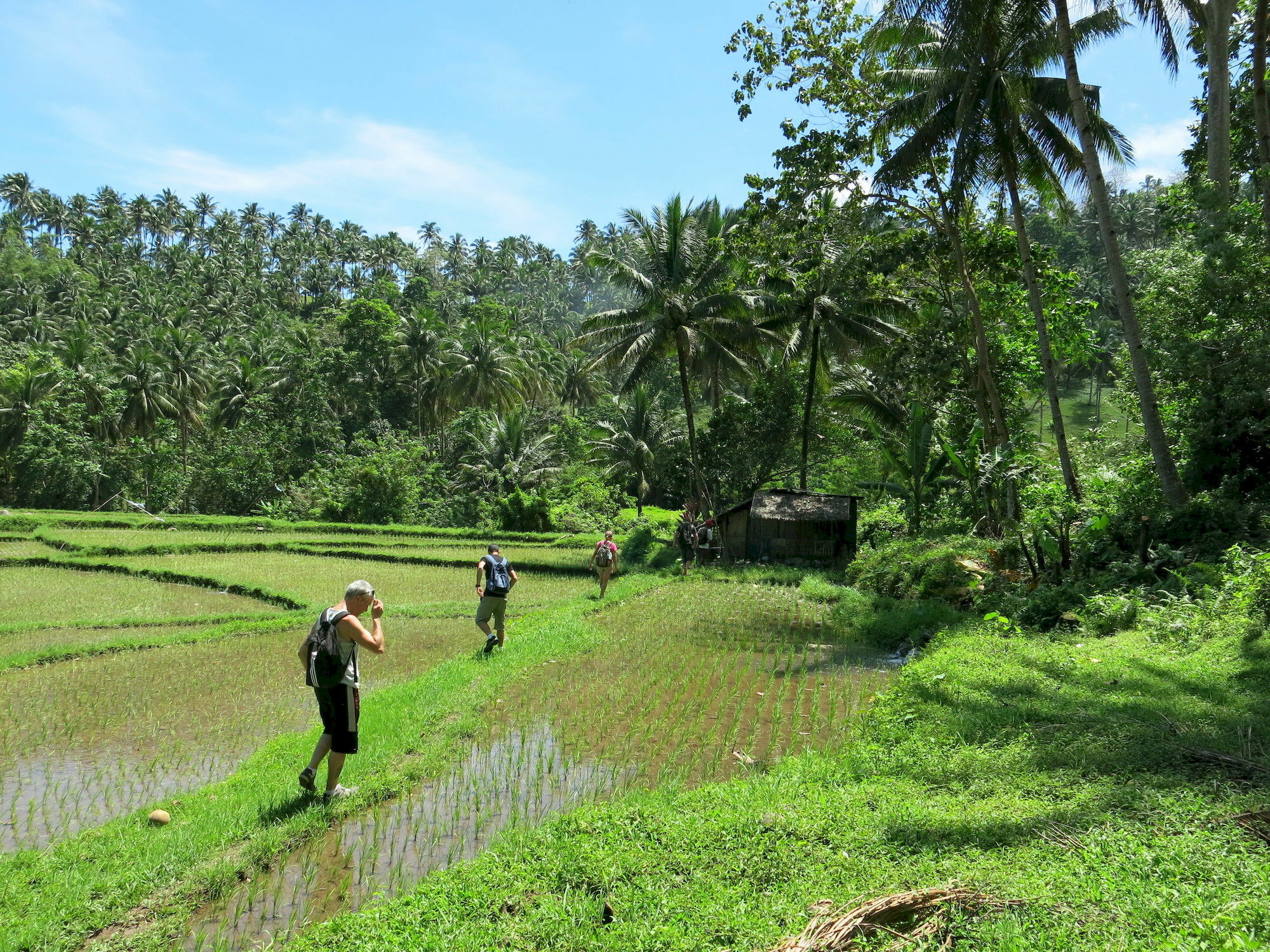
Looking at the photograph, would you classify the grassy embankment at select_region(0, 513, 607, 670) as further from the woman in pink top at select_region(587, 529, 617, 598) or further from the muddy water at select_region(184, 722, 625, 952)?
the muddy water at select_region(184, 722, 625, 952)

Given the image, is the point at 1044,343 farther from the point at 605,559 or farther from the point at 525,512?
the point at 525,512

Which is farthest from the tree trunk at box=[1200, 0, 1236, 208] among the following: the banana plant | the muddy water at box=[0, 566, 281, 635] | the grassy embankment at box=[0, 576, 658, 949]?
the muddy water at box=[0, 566, 281, 635]

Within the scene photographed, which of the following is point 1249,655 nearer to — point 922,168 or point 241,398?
point 922,168

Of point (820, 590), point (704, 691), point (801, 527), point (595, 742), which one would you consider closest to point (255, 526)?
point (801, 527)

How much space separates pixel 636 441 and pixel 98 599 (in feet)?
69.6

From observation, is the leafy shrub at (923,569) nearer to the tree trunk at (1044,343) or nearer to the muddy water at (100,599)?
the tree trunk at (1044,343)

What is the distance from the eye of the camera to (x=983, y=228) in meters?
20.0

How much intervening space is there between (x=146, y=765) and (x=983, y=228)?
64.4ft

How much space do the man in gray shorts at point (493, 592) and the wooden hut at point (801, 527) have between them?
1220 centimetres

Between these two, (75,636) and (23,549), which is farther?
(23,549)

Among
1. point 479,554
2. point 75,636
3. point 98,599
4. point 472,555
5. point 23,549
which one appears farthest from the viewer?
point 479,554

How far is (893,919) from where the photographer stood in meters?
3.46

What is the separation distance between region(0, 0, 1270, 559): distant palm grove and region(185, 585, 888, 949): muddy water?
5.19 m

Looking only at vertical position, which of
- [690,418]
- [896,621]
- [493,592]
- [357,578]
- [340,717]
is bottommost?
[357,578]
